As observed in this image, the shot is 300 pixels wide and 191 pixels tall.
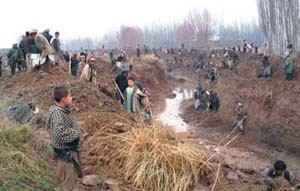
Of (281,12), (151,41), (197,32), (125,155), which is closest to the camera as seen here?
(125,155)

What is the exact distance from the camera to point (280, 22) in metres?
30.0

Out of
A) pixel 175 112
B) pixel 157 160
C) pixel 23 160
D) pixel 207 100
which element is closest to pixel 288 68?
pixel 207 100

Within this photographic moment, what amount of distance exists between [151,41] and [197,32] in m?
22.7

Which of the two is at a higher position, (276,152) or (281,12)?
(281,12)

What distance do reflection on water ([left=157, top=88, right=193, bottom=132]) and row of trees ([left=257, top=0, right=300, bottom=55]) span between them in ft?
22.5

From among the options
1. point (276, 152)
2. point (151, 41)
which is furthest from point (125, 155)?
point (151, 41)

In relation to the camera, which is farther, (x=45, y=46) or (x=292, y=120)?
(x=292, y=120)

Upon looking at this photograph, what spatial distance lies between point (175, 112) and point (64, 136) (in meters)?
21.4

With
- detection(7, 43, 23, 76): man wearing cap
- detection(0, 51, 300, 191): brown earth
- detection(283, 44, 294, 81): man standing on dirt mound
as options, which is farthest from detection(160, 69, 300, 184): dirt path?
detection(7, 43, 23, 76): man wearing cap

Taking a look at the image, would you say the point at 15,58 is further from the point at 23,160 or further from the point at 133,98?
the point at 23,160

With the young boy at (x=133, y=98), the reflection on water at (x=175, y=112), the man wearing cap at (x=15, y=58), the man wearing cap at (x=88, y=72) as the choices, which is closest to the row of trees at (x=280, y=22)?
the reflection on water at (x=175, y=112)

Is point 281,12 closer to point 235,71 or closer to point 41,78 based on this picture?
point 235,71

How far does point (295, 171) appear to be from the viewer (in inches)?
578

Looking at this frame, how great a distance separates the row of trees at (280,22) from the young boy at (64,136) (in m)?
24.3
